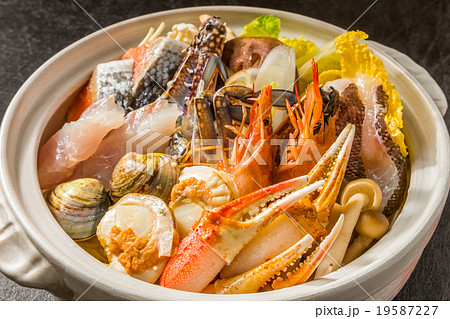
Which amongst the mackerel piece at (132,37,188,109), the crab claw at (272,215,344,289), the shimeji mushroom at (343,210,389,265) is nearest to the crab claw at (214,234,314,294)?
the crab claw at (272,215,344,289)

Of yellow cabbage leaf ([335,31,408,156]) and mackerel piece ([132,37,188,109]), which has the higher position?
yellow cabbage leaf ([335,31,408,156])

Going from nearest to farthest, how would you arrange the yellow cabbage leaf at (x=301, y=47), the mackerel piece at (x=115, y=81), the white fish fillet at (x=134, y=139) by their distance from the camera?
the white fish fillet at (x=134, y=139) < the mackerel piece at (x=115, y=81) < the yellow cabbage leaf at (x=301, y=47)

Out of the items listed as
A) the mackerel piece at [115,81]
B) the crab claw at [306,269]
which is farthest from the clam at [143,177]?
the crab claw at [306,269]

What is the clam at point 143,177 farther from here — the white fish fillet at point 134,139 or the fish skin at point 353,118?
the fish skin at point 353,118

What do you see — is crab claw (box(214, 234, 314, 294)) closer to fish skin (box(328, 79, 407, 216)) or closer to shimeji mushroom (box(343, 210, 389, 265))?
shimeji mushroom (box(343, 210, 389, 265))

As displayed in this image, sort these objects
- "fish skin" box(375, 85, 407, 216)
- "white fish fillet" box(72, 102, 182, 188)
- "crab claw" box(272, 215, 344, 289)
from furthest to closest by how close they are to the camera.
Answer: "white fish fillet" box(72, 102, 182, 188)
"fish skin" box(375, 85, 407, 216)
"crab claw" box(272, 215, 344, 289)
